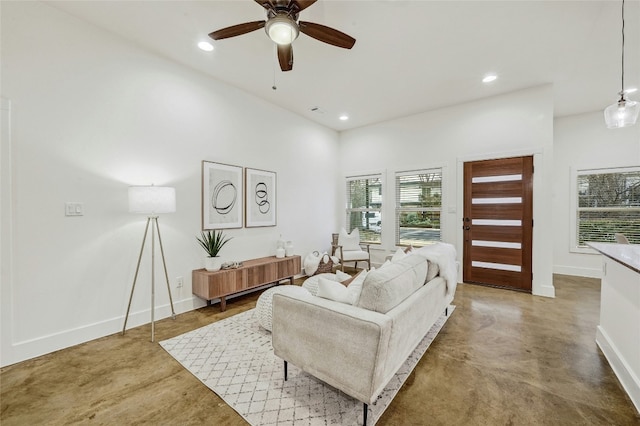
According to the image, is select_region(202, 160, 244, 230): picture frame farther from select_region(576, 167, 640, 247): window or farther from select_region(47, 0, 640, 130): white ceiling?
select_region(576, 167, 640, 247): window

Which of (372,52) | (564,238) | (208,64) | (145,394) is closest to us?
(145,394)

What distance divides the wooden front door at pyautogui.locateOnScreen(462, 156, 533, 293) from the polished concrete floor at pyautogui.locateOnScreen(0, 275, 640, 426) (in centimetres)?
127

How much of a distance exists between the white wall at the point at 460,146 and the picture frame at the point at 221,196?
279 centimetres

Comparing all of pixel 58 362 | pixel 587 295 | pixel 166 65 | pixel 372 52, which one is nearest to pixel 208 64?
pixel 166 65

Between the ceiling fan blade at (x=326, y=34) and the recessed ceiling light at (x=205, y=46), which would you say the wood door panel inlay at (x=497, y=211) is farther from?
the recessed ceiling light at (x=205, y=46)

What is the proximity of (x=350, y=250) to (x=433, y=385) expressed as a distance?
10.7 ft

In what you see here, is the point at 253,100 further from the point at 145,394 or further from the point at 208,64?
the point at 145,394

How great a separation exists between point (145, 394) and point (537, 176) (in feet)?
17.3

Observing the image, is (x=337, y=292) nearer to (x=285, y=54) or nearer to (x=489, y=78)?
(x=285, y=54)

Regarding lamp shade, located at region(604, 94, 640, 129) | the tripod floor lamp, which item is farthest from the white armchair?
lamp shade, located at region(604, 94, 640, 129)

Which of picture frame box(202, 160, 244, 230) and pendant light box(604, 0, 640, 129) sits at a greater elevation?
pendant light box(604, 0, 640, 129)

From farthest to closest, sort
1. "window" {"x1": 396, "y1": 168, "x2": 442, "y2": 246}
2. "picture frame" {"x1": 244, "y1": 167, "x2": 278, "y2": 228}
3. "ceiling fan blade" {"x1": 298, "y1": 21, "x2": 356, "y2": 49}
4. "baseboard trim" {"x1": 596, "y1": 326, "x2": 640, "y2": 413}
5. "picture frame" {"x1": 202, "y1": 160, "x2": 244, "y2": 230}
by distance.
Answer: "window" {"x1": 396, "y1": 168, "x2": 442, "y2": 246} < "picture frame" {"x1": 244, "y1": 167, "x2": 278, "y2": 228} < "picture frame" {"x1": 202, "y1": 160, "x2": 244, "y2": 230} < "ceiling fan blade" {"x1": 298, "y1": 21, "x2": 356, "y2": 49} < "baseboard trim" {"x1": 596, "y1": 326, "x2": 640, "y2": 413}

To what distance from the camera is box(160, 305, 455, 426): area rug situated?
1.60 meters

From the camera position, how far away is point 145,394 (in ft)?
5.93
